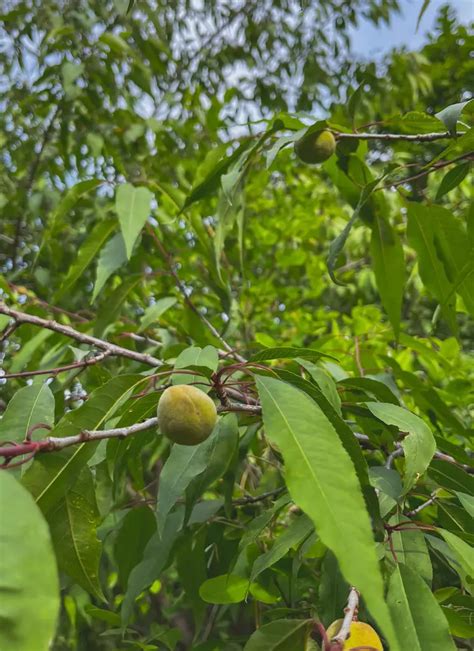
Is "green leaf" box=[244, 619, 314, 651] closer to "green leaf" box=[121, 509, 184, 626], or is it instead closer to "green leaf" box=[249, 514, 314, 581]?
"green leaf" box=[249, 514, 314, 581]

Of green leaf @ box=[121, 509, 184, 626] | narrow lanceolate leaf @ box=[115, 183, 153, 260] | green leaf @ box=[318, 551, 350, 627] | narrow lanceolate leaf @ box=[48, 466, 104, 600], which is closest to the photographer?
narrow lanceolate leaf @ box=[48, 466, 104, 600]

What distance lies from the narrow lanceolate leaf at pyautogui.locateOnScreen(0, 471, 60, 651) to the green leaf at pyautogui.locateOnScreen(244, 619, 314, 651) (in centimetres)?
33

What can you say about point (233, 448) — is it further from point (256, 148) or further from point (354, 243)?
point (354, 243)

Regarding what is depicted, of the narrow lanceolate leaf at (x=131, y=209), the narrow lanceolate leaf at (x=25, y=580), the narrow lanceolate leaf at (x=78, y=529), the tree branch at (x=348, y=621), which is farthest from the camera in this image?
the narrow lanceolate leaf at (x=131, y=209)

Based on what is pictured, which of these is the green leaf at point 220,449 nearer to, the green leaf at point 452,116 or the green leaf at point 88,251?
the green leaf at point 452,116

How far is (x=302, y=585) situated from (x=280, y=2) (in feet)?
13.0

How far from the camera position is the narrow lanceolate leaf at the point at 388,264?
121 cm

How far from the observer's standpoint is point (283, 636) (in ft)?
2.18

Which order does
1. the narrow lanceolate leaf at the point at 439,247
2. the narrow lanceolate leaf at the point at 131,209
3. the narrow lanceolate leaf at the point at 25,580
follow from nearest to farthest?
the narrow lanceolate leaf at the point at 25,580 → the narrow lanceolate leaf at the point at 439,247 → the narrow lanceolate leaf at the point at 131,209

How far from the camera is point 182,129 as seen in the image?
9.02 ft

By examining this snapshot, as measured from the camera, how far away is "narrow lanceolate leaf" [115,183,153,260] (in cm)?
137

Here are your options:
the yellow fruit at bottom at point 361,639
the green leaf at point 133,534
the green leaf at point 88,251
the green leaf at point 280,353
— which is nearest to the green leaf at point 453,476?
the green leaf at point 280,353

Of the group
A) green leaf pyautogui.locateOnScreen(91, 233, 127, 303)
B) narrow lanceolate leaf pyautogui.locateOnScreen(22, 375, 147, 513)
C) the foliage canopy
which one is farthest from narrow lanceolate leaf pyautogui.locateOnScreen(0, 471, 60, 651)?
green leaf pyautogui.locateOnScreen(91, 233, 127, 303)

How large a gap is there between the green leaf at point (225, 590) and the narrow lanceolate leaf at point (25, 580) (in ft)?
1.94
